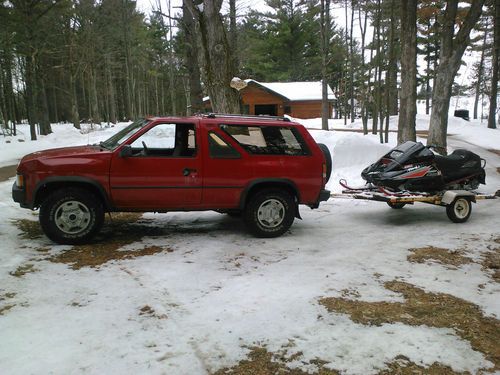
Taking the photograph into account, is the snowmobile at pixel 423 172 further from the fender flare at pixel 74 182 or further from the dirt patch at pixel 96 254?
the fender flare at pixel 74 182

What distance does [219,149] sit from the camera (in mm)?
6332

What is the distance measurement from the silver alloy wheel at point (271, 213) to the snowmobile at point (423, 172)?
2402 mm

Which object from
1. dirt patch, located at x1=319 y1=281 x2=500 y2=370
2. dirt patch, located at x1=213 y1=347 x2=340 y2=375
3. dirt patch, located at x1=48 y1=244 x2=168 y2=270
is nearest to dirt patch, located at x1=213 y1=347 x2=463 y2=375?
dirt patch, located at x1=213 y1=347 x2=340 y2=375

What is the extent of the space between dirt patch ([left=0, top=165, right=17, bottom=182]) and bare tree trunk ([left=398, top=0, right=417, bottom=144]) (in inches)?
497

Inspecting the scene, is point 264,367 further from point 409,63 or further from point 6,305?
point 409,63

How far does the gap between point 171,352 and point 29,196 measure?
3.61 meters

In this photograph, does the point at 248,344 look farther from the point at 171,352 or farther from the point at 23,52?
the point at 23,52

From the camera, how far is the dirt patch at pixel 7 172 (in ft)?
38.1

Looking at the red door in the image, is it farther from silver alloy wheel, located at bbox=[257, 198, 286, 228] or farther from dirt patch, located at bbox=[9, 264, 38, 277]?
dirt patch, located at bbox=[9, 264, 38, 277]

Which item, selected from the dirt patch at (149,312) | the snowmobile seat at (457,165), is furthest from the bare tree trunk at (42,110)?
the dirt patch at (149,312)

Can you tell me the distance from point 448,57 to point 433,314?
480 inches

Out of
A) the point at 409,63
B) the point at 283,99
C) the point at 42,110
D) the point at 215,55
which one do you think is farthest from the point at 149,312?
the point at 283,99

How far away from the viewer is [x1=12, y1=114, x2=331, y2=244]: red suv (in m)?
5.77

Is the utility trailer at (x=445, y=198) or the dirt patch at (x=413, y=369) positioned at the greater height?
the utility trailer at (x=445, y=198)
